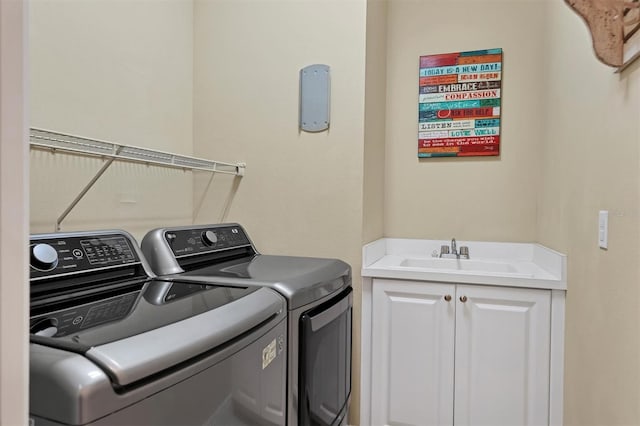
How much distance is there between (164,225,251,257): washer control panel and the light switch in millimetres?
1375

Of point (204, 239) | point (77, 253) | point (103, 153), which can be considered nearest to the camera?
point (77, 253)

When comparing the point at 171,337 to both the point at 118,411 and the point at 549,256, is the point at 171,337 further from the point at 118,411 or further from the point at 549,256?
the point at 549,256

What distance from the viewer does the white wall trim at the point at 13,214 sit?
385 mm

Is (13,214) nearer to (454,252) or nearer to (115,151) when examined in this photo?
(115,151)

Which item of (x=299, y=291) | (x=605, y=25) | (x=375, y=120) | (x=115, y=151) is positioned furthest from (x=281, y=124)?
(x=605, y=25)

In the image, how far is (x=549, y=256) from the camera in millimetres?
1902

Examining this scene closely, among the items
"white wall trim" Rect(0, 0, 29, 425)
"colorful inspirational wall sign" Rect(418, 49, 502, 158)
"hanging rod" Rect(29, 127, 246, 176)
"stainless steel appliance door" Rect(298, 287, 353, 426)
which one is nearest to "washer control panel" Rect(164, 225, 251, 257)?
"hanging rod" Rect(29, 127, 246, 176)

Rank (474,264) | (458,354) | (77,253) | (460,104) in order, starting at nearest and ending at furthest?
(77,253) < (458,354) < (474,264) < (460,104)

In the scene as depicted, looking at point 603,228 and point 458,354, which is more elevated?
point 603,228

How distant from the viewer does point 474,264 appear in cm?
220

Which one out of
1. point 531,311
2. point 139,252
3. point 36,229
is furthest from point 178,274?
point 531,311

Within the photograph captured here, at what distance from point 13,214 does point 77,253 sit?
33.8 inches

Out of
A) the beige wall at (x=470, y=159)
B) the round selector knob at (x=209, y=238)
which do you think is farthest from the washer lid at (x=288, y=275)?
the beige wall at (x=470, y=159)

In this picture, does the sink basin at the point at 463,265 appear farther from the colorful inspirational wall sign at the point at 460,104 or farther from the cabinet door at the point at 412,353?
the colorful inspirational wall sign at the point at 460,104
